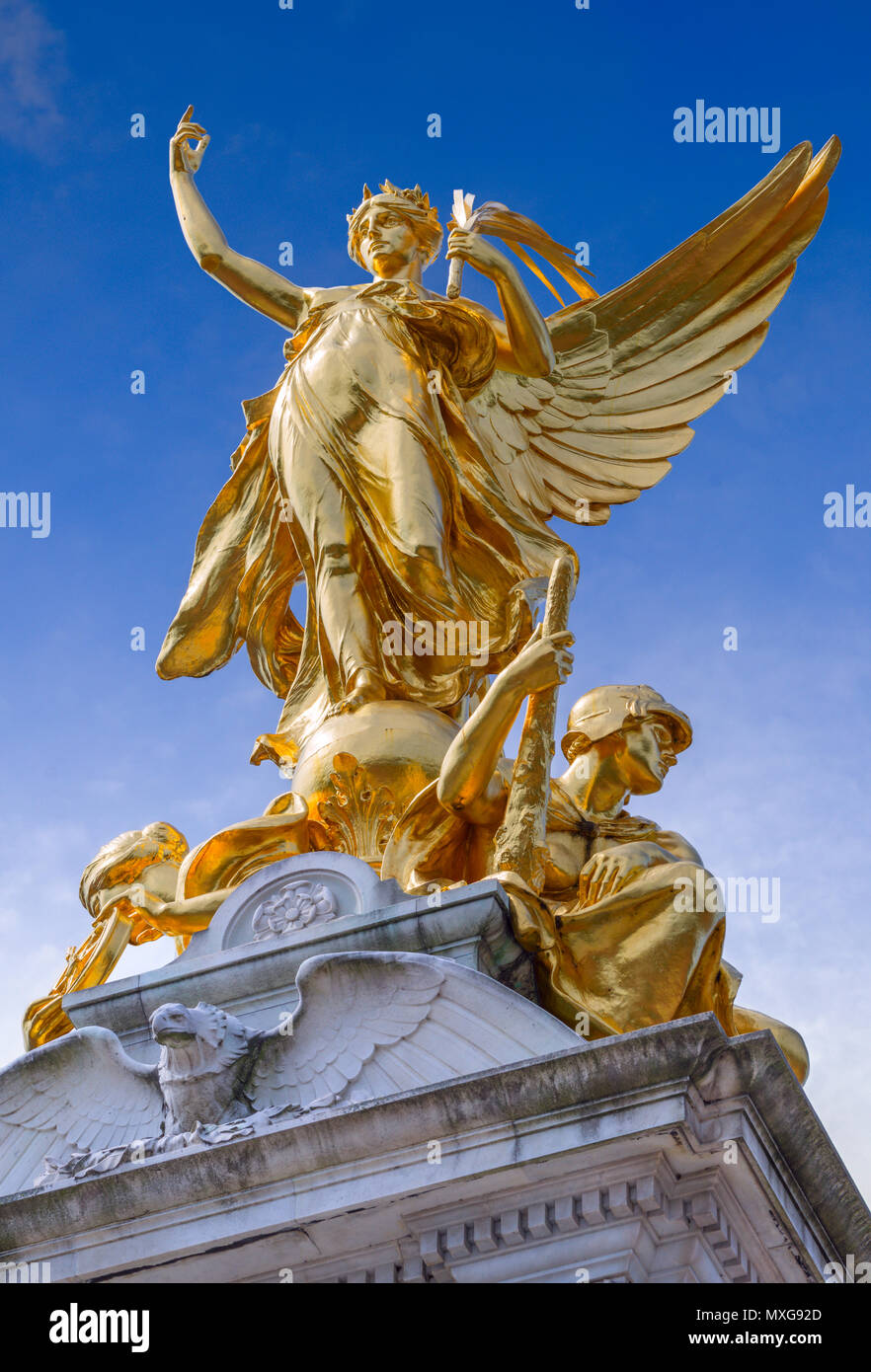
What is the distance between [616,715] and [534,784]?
1047 millimetres

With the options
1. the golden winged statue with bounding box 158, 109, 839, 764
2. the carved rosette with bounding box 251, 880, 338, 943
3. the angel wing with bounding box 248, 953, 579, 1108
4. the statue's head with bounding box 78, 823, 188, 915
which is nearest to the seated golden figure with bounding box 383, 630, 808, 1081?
the carved rosette with bounding box 251, 880, 338, 943

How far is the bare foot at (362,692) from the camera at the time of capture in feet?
33.7

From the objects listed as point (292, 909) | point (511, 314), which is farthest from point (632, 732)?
point (511, 314)

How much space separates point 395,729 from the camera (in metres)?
10.0

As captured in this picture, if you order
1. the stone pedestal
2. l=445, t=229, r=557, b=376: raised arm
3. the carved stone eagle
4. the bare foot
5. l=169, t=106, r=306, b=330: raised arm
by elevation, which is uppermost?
l=169, t=106, r=306, b=330: raised arm

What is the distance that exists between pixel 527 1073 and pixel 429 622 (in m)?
3.78

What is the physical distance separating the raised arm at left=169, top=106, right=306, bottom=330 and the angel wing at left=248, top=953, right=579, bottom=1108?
5.03 meters

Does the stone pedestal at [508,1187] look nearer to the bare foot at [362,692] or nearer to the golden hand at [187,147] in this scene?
the bare foot at [362,692]

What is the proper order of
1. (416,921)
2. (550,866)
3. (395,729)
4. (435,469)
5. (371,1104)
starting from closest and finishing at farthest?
(371,1104)
(416,921)
(550,866)
(395,729)
(435,469)

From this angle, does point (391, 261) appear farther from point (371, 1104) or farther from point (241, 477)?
point (371, 1104)

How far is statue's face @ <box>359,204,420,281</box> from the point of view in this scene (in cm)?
1198

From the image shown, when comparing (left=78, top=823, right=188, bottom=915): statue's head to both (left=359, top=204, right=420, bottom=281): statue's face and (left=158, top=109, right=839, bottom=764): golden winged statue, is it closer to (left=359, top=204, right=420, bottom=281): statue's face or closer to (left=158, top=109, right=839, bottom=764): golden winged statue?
(left=158, top=109, right=839, bottom=764): golden winged statue

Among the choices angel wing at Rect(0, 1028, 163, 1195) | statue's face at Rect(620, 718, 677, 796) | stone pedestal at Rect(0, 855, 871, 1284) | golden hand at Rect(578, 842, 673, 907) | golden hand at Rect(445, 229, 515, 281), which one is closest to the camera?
stone pedestal at Rect(0, 855, 871, 1284)
